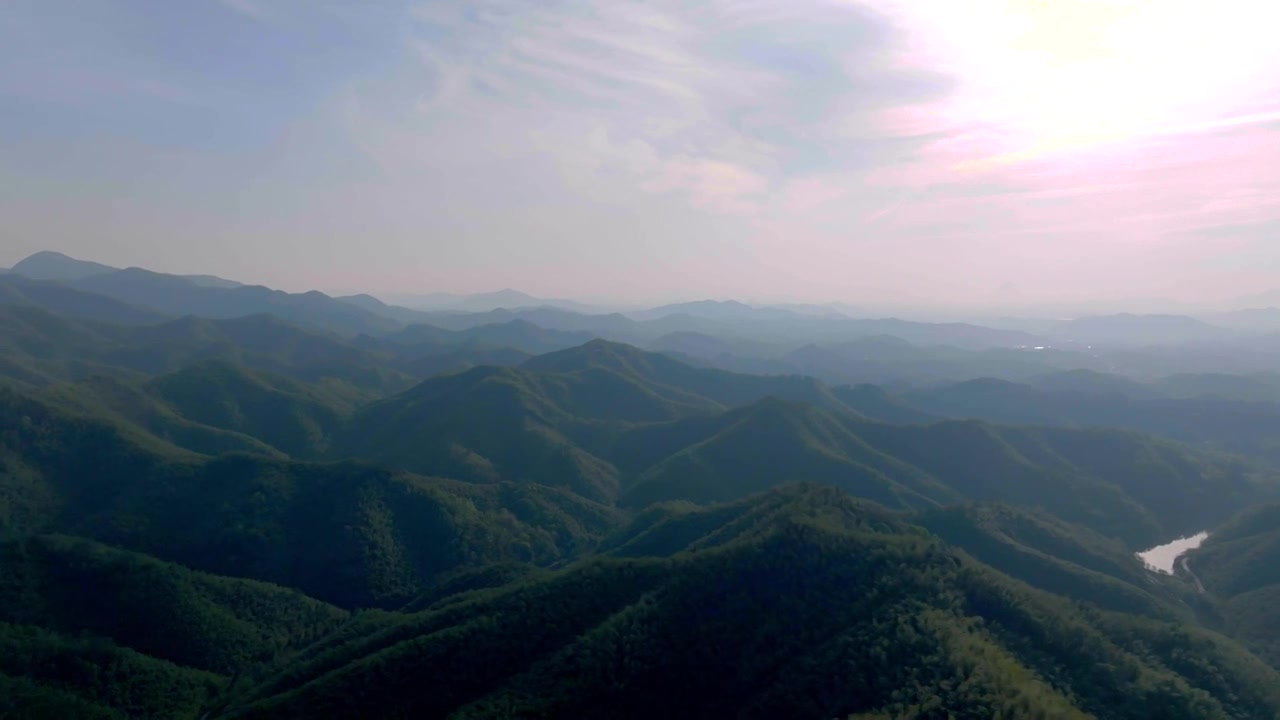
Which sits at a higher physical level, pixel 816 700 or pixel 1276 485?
pixel 816 700

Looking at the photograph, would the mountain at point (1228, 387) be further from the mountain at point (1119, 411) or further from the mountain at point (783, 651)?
the mountain at point (783, 651)

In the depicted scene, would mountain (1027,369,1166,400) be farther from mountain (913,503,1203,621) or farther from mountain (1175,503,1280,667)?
mountain (913,503,1203,621)

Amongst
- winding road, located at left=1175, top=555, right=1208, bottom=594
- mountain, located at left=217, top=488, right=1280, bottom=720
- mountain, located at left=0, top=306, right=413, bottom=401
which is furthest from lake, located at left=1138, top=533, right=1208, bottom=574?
mountain, located at left=0, top=306, right=413, bottom=401

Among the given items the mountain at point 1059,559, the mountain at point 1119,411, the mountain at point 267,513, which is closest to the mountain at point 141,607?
the mountain at point 267,513

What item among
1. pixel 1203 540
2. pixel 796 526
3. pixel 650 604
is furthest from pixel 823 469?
pixel 650 604

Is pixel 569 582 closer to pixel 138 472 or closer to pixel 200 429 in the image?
pixel 138 472

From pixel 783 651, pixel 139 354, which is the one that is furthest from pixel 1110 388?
pixel 139 354

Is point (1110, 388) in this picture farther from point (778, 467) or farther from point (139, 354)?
point (139, 354)
